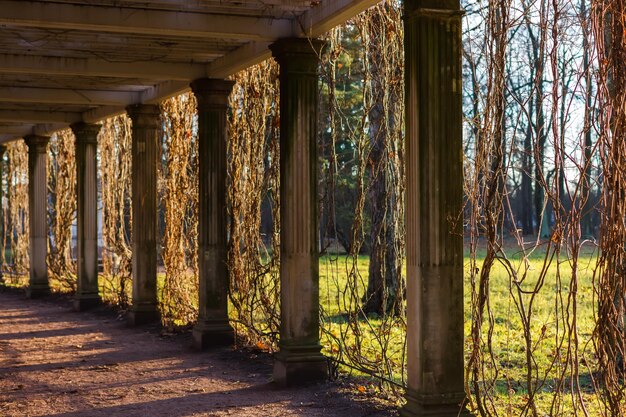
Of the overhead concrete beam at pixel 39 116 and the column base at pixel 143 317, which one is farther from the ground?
the overhead concrete beam at pixel 39 116

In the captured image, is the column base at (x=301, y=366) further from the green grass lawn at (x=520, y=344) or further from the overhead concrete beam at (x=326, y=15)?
the overhead concrete beam at (x=326, y=15)

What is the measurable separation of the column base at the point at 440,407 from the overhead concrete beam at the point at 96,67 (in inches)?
254

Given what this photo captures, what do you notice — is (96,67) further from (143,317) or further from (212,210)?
(143,317)

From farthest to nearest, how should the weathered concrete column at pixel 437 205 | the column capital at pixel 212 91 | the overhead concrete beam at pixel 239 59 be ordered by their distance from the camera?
the column capital at pixel 212 91
the overhead concrete beam at pixel 239 59
the weathered concrete column at pixel 437 205

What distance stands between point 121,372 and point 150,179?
4.39m

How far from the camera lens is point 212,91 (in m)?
11.2

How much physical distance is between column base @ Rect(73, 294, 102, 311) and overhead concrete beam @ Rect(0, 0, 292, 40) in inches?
337

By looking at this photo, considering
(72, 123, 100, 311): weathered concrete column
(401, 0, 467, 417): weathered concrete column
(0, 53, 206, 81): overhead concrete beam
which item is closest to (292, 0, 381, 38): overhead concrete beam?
(401, 0, 467, 417): weathered concrete column

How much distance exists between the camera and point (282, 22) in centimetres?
883

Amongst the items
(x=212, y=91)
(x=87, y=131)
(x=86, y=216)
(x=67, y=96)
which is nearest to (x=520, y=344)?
(x=212, y=91)

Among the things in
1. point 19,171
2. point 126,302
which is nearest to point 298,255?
point 126,302

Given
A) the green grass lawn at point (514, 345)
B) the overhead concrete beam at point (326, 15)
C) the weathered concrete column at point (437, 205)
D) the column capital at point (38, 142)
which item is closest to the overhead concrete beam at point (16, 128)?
the column capital at point (38, 142)

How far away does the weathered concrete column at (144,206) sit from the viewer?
13.7 metres

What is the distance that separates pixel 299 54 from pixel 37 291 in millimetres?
12711
